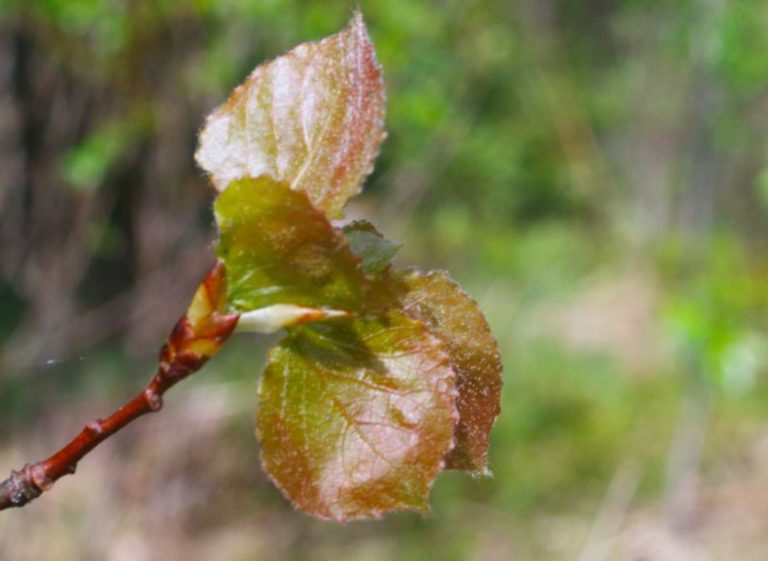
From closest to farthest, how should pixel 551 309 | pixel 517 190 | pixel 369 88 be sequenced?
1. pixel 369 88
2. pixel 551 309
3. pixel 517 190

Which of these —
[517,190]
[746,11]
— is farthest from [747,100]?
[517,190]

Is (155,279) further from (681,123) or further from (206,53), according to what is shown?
(681,123)

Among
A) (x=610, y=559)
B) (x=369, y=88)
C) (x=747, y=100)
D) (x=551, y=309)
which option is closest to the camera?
(x=369, y=88)

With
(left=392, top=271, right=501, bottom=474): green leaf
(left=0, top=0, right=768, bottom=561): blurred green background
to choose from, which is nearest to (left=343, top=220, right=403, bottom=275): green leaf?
(left=392, top=271, right=501, bottom=474): green leaf

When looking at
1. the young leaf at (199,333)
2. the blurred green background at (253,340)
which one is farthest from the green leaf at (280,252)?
the blurred green background at (253,340)

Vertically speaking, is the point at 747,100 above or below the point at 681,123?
below

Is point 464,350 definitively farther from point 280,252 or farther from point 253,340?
point 253,340
